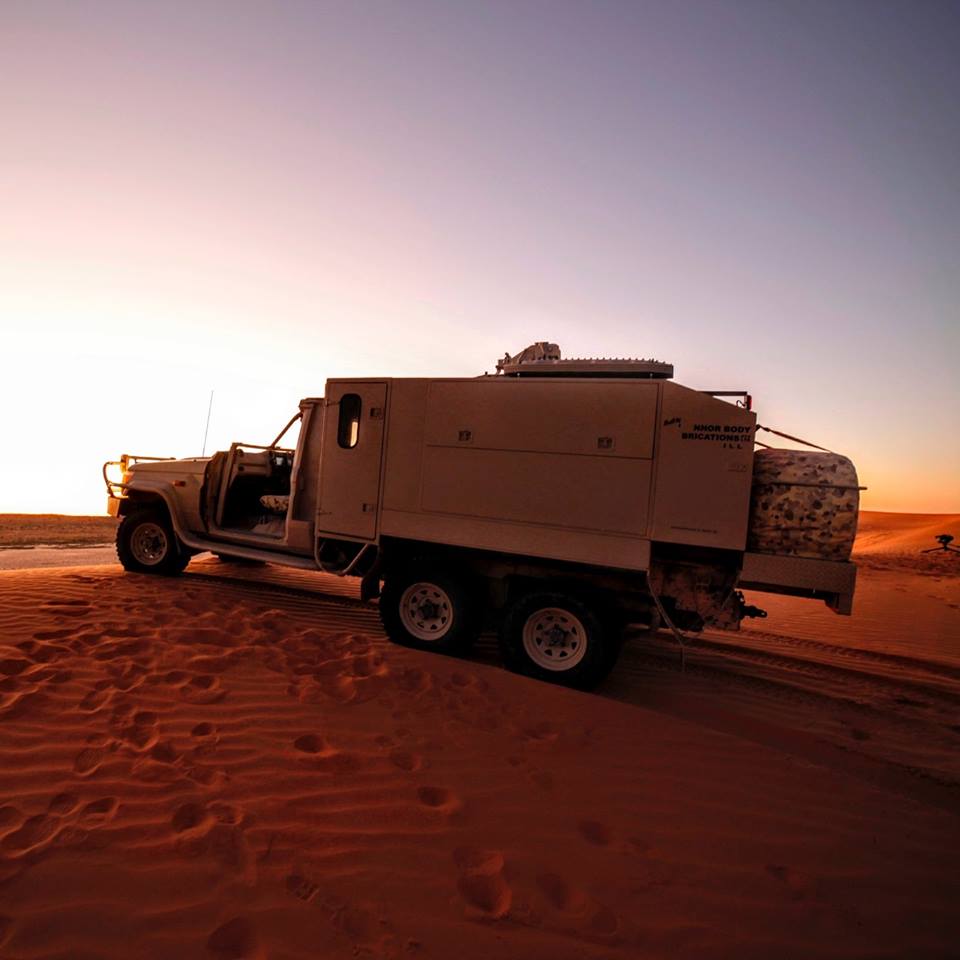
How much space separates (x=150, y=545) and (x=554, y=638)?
6.25m

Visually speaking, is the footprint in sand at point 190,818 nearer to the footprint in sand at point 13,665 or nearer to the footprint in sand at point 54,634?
the footprint in sand at point 13,665

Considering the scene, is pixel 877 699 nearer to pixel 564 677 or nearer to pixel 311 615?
pixel 564 677

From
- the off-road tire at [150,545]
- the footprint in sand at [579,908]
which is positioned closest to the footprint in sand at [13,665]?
the off-road tire at [150,545]

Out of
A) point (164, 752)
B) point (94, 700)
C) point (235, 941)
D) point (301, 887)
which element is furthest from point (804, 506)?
point (94, 700)

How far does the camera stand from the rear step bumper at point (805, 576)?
14.9 ft

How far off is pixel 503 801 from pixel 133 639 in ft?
12.5

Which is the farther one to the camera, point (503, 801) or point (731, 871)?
point (503, 801)

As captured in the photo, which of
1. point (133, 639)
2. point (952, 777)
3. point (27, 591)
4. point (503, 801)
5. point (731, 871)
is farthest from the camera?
point (27, 591)

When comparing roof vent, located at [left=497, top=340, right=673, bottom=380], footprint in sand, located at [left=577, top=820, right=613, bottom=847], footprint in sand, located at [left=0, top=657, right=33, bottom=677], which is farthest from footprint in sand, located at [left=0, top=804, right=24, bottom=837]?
roof vent, located at [left=497, top=340, right=673, bottom=380]

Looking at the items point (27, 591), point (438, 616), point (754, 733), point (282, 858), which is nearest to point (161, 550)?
point (27, 591)

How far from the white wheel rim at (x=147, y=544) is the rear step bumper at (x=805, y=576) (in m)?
7.68

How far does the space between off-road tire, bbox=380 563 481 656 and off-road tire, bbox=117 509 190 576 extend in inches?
150

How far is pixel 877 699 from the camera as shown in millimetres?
5852

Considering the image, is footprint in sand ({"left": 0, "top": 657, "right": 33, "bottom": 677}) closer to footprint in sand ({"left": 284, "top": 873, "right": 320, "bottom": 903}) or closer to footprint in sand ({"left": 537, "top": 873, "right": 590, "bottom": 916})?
footprint in sand ({"left": 284, "top": 873, "right": 320, "bottom": 903})
